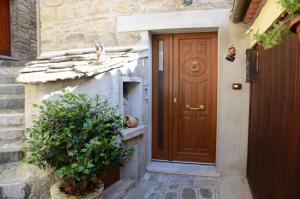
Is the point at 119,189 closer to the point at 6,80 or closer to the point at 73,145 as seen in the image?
the point at 73,145

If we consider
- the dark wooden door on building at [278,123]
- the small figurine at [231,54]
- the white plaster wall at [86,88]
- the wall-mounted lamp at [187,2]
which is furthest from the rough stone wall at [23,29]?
the dark wooden door on building at [278,123]

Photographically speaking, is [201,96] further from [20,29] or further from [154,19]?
[20,29]

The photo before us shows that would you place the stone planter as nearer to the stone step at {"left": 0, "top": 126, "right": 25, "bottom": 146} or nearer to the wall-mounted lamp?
the stone step at {"left": 0, "top": 126, "right": 25, "bottom": 146}

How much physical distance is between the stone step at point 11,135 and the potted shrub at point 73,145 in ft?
2.00

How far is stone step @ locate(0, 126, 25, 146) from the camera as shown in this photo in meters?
3.07

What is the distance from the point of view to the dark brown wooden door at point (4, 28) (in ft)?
22.2

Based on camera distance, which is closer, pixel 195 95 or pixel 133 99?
pixel 133 99

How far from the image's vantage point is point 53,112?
249 centimetres

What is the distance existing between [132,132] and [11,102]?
1713 millimetres

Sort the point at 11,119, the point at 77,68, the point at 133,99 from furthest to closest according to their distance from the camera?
the point at 133,99
the point at 11,119
the point at 77,68

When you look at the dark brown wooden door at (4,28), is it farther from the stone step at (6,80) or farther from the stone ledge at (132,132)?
the stone ledge at (132,132)

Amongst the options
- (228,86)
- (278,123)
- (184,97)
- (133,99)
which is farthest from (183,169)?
(278,123)

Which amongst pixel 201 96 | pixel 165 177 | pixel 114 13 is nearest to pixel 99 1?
pixel 114 13

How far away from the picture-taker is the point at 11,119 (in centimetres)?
323
